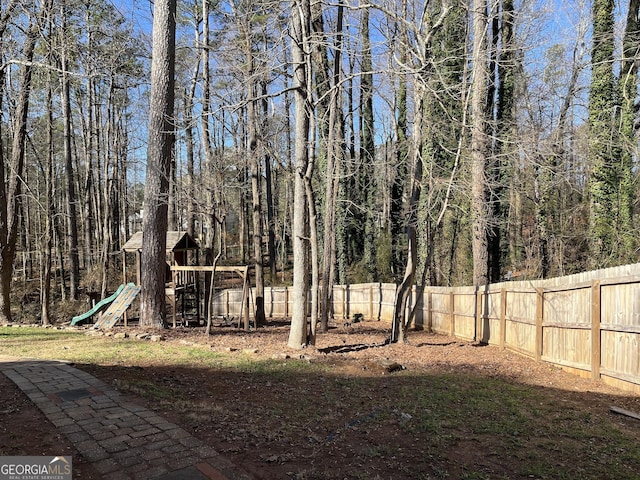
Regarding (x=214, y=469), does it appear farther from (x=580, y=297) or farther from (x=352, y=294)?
(x=352, y=294)

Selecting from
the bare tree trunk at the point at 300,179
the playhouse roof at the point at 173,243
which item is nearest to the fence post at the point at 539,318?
the bare tree trunk at the point at 300,179

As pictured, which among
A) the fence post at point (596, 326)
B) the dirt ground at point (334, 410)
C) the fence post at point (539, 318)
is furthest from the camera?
the fence post at point (539, 318)

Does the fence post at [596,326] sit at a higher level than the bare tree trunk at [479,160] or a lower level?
lower

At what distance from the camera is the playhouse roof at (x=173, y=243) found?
13.6 m

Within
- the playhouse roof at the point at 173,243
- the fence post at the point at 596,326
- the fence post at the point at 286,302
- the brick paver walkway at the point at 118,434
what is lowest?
the fence post at the point at 286,302

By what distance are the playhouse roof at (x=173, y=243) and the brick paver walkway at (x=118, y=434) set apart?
841 centimetres

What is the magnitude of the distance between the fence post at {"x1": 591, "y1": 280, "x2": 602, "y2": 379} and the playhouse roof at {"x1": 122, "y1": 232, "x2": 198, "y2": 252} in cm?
Answer: 1152

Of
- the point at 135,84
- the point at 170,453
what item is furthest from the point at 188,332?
the point at 135,84

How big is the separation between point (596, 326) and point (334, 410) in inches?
171

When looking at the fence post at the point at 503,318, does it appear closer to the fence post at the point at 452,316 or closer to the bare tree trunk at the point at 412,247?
the bare tree trunk at the point at 412,247

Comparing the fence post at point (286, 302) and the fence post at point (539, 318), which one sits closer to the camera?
the fence post at point (539, 318)

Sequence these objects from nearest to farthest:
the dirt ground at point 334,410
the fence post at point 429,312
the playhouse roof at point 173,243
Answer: the dirt ground at point 334,410 < the fence post at point 429,312 < the playhouse roof at point 173,243

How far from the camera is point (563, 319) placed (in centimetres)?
740

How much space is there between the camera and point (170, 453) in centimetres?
347
